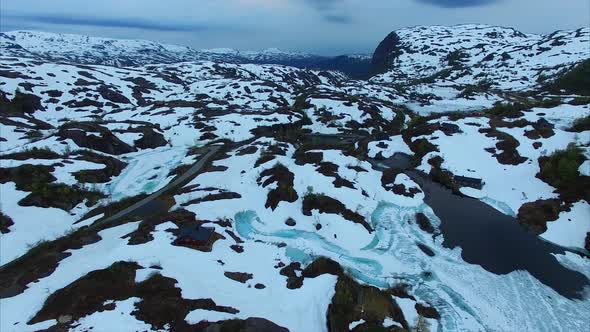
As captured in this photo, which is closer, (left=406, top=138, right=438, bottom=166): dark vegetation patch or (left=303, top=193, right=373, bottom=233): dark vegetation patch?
(left=303, top=193, right=373, bottom=233): dark vegetation patch

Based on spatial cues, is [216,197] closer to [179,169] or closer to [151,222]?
[151,222]

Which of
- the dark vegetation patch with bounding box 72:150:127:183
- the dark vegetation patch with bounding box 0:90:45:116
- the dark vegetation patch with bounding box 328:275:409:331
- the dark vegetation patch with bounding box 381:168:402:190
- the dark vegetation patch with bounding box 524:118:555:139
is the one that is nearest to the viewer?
the dark vegetation patch with bounding box 328:275:409:331

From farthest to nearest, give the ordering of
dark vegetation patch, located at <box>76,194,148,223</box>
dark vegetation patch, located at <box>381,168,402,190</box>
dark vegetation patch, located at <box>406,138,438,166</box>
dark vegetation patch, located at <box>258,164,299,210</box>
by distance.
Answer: dark vegetation patch, located at <box>406,138,438,166</box>, dark vegetation patch, located at <box>381,168,402,190</box>, dark vegetation patch, located at <box>258,164,299,210</box>, dark vegetation patch, located at <box>76,194,148,223</box>

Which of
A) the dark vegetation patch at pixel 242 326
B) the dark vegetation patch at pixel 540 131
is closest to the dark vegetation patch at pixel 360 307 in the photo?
the dark vegetation patch at pixel 242 326

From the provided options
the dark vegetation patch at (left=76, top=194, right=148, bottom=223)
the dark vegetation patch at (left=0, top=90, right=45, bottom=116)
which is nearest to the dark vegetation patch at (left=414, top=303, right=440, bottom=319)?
the dark vegetation patch at (left=76, top=194, right=148, bottom=223)

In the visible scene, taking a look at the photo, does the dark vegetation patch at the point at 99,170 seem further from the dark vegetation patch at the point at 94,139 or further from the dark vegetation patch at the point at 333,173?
the dark vegetation patch at the point at 333,173

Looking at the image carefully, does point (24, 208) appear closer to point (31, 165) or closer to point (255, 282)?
point (31, 165)

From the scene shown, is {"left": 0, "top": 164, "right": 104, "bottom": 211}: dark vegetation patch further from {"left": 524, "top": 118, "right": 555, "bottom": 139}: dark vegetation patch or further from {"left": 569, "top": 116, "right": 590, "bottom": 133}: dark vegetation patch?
{"left": 569, "top": 116, "right": 590, "bottom": 133}: dark vegetation patch

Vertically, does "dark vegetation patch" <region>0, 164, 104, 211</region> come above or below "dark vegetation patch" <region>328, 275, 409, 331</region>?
below
